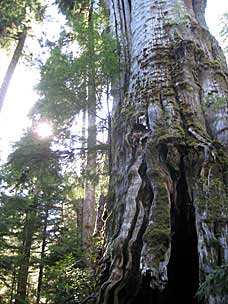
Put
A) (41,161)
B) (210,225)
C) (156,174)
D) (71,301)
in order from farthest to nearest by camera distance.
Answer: (41,161)
(71,301)
(156,174)
(210,225)

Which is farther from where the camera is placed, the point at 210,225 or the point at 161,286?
the point at 210,225

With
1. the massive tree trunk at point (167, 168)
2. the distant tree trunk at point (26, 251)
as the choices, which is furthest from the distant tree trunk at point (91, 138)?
the distant tree trunk at point (26, 251)

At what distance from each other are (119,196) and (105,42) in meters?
2.27

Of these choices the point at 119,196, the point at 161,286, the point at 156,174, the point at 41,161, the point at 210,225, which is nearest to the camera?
the point at 161,286

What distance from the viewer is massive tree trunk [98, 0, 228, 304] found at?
2.82 m

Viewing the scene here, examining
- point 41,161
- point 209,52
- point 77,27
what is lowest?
point 41,161

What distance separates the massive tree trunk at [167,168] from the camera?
282cm

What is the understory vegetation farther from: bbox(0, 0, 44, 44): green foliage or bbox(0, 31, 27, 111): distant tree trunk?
bbox(0, 0, 44, 44): green foliage

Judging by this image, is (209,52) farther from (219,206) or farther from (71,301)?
(71,301)

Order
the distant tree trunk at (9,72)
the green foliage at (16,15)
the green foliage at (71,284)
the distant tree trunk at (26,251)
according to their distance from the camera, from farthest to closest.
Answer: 1. the green foliage at (16,15)
2. the distant tree trunk at (9,72)
3. the distant tree trunk at (26,251)
4. the green foliage at (71,284)

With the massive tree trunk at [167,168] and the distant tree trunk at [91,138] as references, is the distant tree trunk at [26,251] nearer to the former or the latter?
the distant tree trunk at [91,138]

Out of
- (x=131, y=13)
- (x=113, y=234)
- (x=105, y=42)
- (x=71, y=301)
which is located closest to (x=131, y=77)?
(x=105, y=42)

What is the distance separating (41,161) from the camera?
5.67 meters

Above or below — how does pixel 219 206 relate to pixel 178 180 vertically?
below
